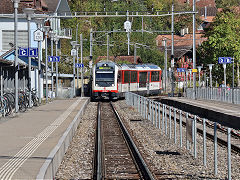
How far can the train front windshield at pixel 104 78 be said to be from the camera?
1817 inches

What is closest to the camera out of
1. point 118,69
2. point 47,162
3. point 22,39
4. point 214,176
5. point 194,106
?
point 47,162

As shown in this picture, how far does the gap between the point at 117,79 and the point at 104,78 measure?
40.9 inches

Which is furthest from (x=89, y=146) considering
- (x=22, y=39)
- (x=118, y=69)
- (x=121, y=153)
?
(x=22, y=39)

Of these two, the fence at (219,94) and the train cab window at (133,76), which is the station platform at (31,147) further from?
the train cab window at (133,76)

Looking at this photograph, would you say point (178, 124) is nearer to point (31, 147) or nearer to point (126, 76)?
point (31, 147)

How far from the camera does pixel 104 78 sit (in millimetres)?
46375

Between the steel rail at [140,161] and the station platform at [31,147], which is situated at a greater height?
the station platform at [31,147]

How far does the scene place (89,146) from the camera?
17828mm

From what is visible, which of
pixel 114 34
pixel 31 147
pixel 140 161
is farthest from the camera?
pixel 114 34

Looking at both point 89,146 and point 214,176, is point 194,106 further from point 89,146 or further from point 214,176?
point 214,176

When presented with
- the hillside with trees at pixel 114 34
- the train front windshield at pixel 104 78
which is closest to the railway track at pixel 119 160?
the train front windshield at pixel 104 78

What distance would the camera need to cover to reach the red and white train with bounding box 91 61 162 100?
46188 millimetres

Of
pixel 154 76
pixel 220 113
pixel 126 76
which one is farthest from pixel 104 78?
pixel 220 113

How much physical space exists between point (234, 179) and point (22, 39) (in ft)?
156
